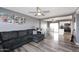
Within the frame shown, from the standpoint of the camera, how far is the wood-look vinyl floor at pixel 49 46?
89.4 inches

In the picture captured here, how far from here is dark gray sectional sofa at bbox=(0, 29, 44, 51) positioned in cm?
205

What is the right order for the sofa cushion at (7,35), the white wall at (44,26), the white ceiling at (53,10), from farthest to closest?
1. the white wall at (44,26)
2. the white ceiling at (53,10)
3. the sofa cushion at (7,35)

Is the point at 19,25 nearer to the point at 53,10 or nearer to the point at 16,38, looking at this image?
the point at 16,38

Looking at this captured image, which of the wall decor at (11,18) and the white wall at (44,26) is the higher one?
the wall decor at (11,18)

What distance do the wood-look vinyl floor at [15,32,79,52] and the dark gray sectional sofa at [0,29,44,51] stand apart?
125mm

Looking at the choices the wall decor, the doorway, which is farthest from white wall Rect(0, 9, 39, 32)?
the doorway

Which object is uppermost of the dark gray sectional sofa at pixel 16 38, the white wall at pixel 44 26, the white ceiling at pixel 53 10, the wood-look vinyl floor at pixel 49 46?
the white ceiling at pixel 53 10

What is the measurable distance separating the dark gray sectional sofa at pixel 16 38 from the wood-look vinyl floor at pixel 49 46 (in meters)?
0.12

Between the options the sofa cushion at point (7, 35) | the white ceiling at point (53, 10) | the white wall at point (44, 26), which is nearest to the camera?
the sofa cushion at point (7, 35)

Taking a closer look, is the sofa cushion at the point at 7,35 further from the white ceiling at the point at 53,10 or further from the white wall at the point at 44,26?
the white wall at the point at 44,26

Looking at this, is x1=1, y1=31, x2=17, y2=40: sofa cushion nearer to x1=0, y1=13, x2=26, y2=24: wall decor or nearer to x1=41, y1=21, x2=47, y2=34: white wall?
x1=0, y1=13, x2=26, y2=24: wall decor

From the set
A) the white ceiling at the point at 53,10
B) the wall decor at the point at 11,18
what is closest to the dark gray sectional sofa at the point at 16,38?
the wall decor at the point at 11,18
